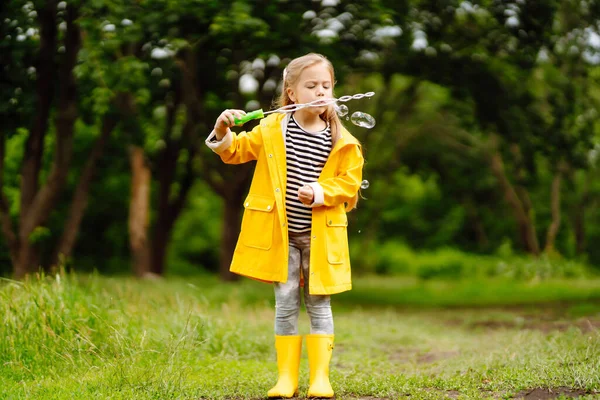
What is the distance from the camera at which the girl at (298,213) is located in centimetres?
422

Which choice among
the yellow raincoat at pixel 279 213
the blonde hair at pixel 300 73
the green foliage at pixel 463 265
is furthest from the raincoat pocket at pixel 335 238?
the green foliage at pixel 463 265

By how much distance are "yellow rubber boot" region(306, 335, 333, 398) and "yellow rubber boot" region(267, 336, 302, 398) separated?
8 centimetres

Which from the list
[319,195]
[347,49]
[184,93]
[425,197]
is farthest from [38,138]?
[425,197]

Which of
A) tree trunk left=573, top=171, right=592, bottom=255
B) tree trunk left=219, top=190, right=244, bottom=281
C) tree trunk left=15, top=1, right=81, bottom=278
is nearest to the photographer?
tree trunk left=15, top=1, right=81, bottom=278

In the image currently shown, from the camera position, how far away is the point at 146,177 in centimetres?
1586

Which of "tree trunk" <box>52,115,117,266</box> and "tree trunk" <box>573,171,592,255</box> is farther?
"tree trunk" <box>573,171,592,255</box>

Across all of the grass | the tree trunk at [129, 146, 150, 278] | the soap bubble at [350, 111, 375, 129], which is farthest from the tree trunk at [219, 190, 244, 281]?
the soap bubble at [350, 111, 375, 129]

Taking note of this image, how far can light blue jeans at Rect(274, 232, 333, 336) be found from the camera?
4305mm

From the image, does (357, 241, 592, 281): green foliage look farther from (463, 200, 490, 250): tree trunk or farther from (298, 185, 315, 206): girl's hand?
(298, 185, 315, 206): girl's hand

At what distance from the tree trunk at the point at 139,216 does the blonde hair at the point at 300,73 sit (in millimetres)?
10650

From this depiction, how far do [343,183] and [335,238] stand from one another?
296mm

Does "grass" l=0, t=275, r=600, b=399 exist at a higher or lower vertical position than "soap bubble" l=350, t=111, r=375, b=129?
lower

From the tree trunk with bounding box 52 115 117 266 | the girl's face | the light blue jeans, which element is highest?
the girl's face

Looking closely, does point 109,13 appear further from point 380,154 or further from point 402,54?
point 380,154
